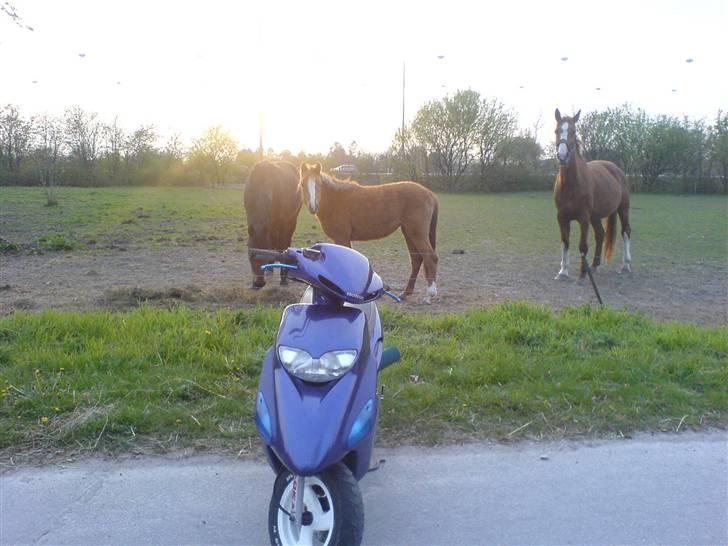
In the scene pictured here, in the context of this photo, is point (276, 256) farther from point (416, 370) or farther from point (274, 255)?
point (416, 370)

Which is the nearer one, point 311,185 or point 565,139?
point 311,185

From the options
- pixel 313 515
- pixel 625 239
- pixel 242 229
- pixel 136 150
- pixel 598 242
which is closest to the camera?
pixel 313 515

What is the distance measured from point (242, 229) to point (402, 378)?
454 inches

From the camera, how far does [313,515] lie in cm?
245

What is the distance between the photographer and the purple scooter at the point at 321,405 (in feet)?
7.79

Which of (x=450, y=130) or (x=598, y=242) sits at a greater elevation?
(x=450, y=130)

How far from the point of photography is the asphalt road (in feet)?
9.02

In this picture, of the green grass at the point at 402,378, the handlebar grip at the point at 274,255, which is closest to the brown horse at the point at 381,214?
the green grass at the point at 402,378

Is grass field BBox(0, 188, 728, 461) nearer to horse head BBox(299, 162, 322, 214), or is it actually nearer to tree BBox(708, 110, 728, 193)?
horse head BBox(299, 162, 322, 214)

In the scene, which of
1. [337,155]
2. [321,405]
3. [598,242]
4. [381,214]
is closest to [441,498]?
[321,405]

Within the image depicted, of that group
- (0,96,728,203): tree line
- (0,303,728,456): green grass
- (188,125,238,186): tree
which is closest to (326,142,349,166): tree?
(0,96,728,203): tree line

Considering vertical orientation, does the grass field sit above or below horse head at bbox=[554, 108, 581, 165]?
below

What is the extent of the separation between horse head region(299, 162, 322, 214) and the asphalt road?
4136mm

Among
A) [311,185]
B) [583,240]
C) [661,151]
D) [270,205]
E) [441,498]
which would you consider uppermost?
[661,151]
